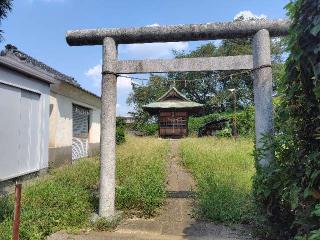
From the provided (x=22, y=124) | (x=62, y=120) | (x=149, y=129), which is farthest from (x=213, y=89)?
(x=22, y=124)

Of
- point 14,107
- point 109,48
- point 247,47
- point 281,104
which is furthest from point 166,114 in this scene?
point 281,104

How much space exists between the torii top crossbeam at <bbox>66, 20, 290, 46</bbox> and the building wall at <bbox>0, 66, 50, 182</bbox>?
3.40 metres

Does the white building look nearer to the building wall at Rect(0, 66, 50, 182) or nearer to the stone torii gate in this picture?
the building wall at Rect(0, 66, 50, 182)

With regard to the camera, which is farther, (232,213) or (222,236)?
(232,213)

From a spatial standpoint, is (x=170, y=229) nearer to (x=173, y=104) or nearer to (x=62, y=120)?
(x=62, y=120)

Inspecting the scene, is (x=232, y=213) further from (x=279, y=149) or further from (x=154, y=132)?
(x=154, y=132)

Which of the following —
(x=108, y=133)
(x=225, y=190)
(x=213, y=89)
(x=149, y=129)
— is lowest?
(x=225, y=190)

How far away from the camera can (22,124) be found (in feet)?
32.7

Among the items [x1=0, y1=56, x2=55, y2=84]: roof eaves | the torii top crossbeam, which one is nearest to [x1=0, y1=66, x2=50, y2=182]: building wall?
[x1=0, y1=56, x2=55, y2=84]: roof eaves

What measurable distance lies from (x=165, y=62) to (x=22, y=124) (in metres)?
5.48

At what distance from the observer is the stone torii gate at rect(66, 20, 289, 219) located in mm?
5910

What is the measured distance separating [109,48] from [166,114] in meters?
30.4

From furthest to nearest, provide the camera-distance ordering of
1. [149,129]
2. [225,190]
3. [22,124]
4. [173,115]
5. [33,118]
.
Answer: [149,129] < [173,115] < [33,118] < [22,124] < [225,190]

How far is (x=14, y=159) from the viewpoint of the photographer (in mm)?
9391
